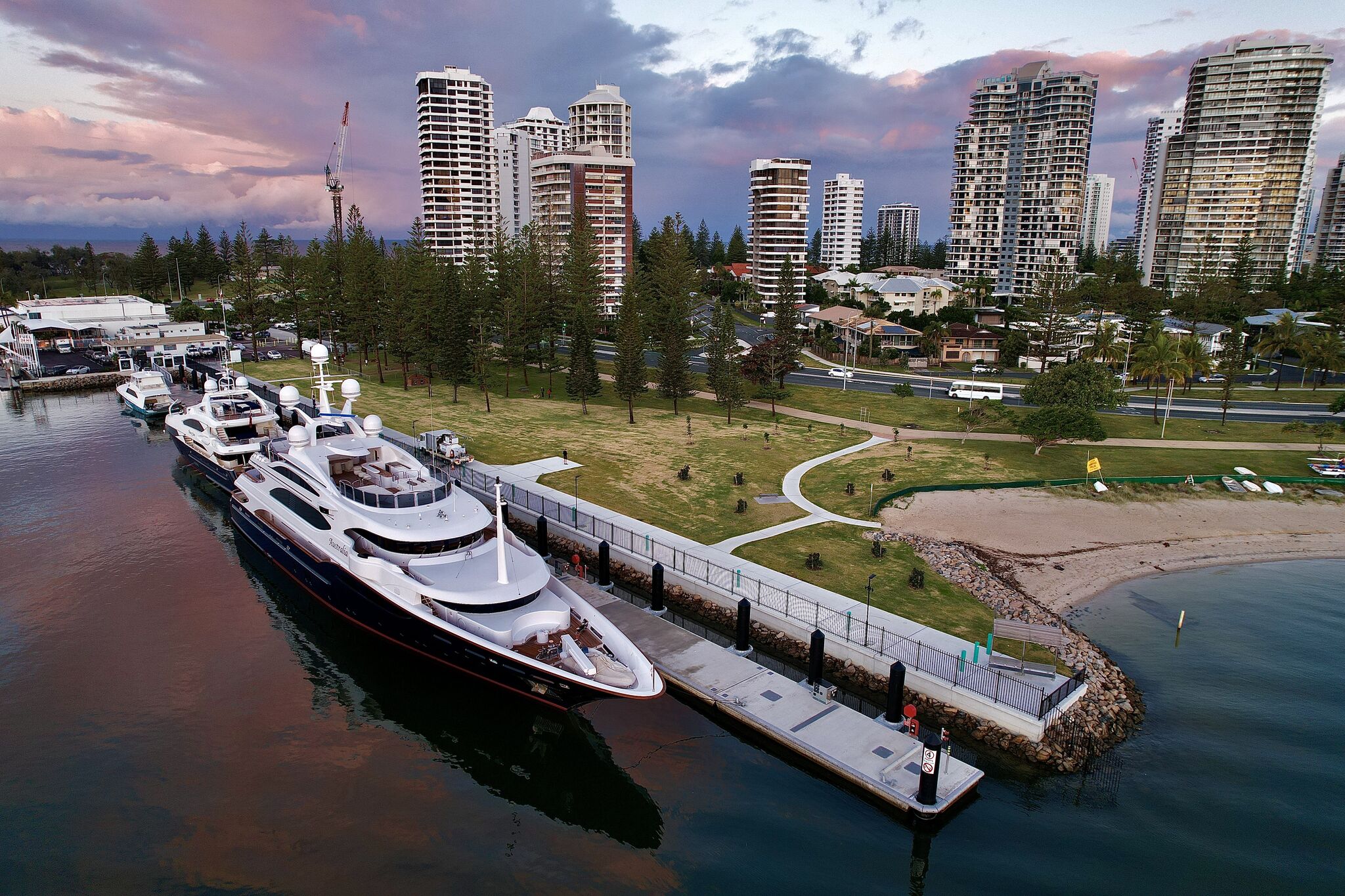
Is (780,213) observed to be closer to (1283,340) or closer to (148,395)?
(1283,340)

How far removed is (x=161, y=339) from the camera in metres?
86.7

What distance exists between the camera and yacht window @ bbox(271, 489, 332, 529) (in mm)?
28562

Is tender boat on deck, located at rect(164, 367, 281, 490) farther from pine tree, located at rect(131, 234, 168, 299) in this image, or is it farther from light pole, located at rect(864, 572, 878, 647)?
pine tree, located at rect(131, 234, 168, 299)

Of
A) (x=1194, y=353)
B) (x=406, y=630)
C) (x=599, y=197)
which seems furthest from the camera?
(x=599, y=197)

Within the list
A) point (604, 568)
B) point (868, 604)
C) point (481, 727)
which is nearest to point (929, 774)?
point (868, 604)

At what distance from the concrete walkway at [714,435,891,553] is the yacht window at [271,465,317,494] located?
55.2ft

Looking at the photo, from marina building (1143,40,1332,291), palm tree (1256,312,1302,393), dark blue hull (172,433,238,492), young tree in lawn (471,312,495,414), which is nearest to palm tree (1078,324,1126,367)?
palm tree (1256,312,1302,393)

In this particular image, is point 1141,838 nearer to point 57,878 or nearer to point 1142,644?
point 1142,644

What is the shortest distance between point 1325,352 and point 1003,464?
142 ft

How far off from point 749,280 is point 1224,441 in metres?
113

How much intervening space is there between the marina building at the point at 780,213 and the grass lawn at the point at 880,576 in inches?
4318

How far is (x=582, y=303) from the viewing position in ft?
239

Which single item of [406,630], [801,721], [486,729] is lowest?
[486,729]

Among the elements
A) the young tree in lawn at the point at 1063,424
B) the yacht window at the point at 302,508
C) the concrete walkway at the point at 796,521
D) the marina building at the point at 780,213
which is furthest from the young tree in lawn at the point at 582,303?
the marina building at the point at 780,213
